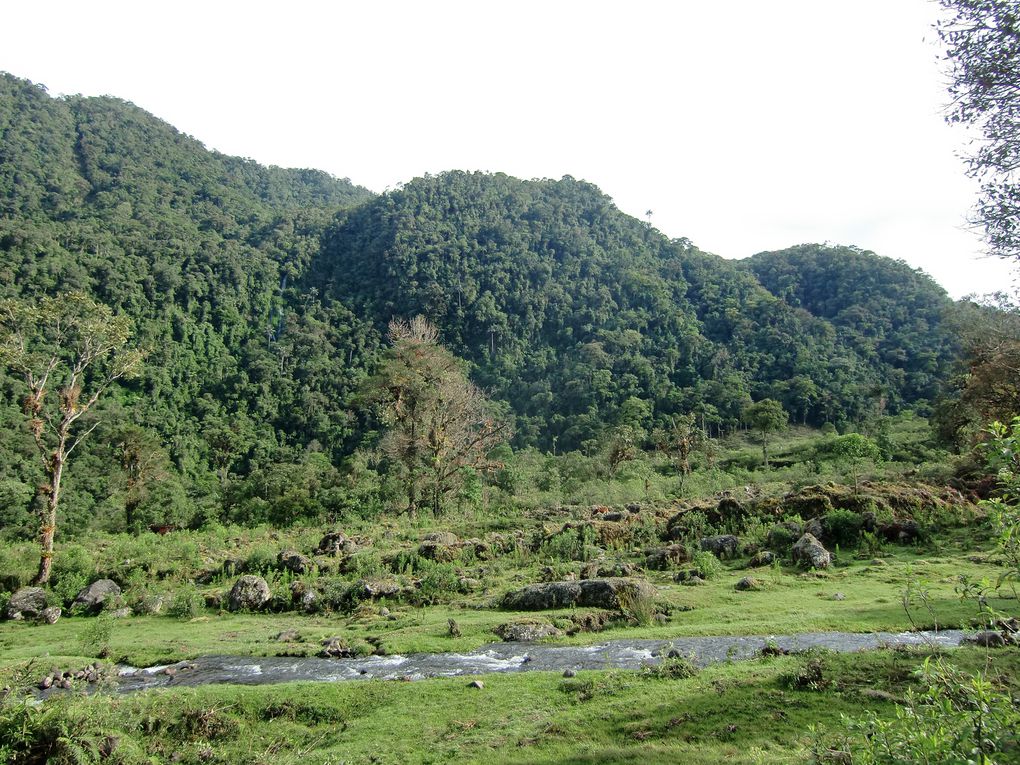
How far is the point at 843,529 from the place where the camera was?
17.1 metres

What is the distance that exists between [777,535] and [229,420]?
230 ft

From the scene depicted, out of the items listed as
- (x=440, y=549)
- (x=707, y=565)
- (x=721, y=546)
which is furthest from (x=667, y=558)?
(x=440, y=549)

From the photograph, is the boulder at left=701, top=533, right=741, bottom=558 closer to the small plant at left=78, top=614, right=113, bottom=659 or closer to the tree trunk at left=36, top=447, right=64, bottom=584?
the small plant at left=78, top=614, right=113, bottom=659

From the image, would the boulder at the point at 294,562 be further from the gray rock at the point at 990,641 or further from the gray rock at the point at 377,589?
the gray rock at the point at 990,641

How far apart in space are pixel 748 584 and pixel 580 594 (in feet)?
13.7

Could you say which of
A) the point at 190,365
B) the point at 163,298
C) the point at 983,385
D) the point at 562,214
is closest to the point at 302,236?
the point at 163,298

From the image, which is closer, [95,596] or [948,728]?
[948,728]

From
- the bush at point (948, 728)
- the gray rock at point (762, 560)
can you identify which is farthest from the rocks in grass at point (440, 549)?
the bush at point (948, 728)

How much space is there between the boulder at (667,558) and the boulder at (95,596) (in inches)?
567

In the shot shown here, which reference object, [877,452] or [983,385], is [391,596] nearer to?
[983,385]

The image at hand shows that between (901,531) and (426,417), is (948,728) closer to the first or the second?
(901,531)

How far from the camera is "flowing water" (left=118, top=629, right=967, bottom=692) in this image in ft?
31.7

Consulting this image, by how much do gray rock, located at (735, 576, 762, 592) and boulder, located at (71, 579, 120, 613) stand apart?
1582 centimetres

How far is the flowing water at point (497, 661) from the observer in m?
9.67
